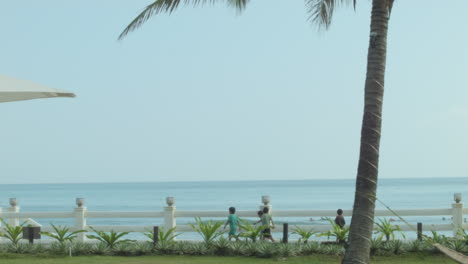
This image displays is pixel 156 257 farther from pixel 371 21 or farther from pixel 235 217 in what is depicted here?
pixel 371 21

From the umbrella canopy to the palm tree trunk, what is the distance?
4.62m

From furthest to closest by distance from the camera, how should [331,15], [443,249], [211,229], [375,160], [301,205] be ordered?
[301,205]
[211,229]
[331,15]
[375,160]
[443,249]

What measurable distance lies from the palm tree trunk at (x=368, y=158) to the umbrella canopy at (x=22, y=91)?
462 centimetres

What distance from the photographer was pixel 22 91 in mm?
11641

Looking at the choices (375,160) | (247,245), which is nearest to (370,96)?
(375,160)

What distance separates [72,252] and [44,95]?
241 inches

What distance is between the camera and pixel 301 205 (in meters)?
97.3

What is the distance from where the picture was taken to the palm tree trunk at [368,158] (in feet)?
38.8

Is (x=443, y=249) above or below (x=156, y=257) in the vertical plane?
above

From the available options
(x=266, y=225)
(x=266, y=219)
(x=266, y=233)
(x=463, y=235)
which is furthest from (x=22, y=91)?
(x=463, y=235)

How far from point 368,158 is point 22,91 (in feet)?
17.2

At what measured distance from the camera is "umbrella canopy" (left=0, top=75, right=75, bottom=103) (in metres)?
11.6

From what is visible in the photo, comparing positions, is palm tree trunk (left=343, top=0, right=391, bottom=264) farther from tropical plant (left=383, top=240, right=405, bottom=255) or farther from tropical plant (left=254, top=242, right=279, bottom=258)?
tropical plant (left=383, top=240, right=405, bottom=255)

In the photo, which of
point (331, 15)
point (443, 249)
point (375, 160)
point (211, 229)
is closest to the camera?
point (443, 249)
